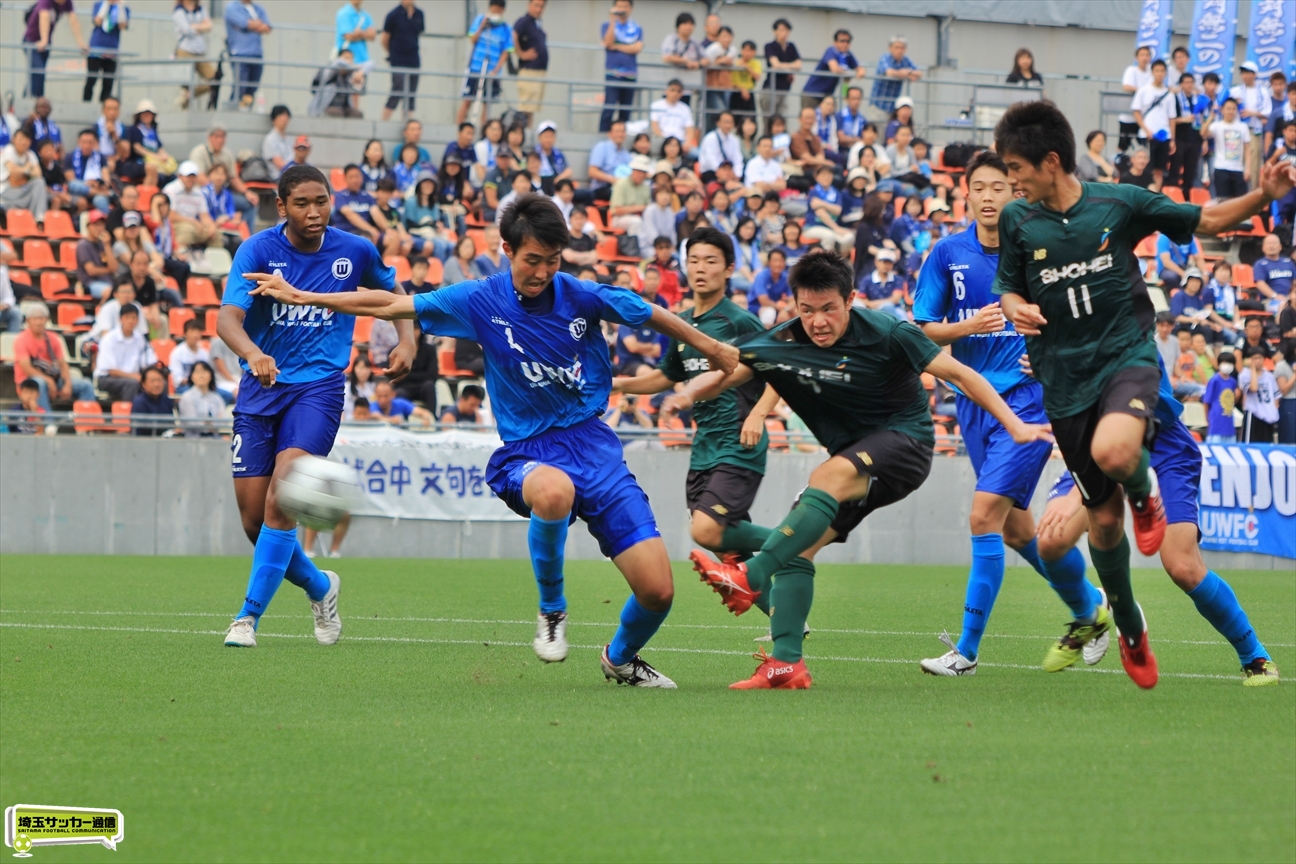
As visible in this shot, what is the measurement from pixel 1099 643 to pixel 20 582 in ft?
29.4

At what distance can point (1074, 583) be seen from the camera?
8.03 meters

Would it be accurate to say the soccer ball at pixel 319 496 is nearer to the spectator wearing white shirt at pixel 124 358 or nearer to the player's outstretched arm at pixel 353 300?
the player's outstretched arm at pixel 353 300

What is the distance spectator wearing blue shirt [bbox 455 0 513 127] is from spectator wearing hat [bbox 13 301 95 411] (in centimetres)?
886

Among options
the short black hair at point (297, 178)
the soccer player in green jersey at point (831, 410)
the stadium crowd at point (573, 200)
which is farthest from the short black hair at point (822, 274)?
the stadium crowd at point (573, 200)

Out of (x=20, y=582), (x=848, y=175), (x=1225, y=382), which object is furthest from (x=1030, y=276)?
(x=848, y=175)

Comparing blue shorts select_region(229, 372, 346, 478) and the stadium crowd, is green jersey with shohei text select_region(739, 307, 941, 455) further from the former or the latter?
the stadium crowd

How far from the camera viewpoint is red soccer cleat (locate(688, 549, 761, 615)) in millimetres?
7414

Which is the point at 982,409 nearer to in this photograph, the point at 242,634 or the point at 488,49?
the point at 242,634

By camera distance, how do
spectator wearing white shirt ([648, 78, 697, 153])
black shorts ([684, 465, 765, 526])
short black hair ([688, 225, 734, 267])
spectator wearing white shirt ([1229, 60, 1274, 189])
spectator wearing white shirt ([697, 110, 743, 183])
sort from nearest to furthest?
1. short black hair ([688, 225, 734, 267])
2. black shorts ([684, 465, 765, 526])
3. spectator wearing white shirt ([697, 110, 743, 183])
4. spectator wearing white shirt ([648, 78, 697, 153])
5. spectator wearing white shirt ([1229, 60, 1274, 189])

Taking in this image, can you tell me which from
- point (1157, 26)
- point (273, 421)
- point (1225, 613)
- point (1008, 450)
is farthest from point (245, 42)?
point (1225, 613)

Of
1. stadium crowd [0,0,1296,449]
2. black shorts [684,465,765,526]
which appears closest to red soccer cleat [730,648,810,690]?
black shorts [684,465,765,526]

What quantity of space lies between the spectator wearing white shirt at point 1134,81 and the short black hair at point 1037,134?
2238cm

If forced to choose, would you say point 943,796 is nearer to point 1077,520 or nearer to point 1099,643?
point 1077,520

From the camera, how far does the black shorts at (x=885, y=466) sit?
735 centimetres
